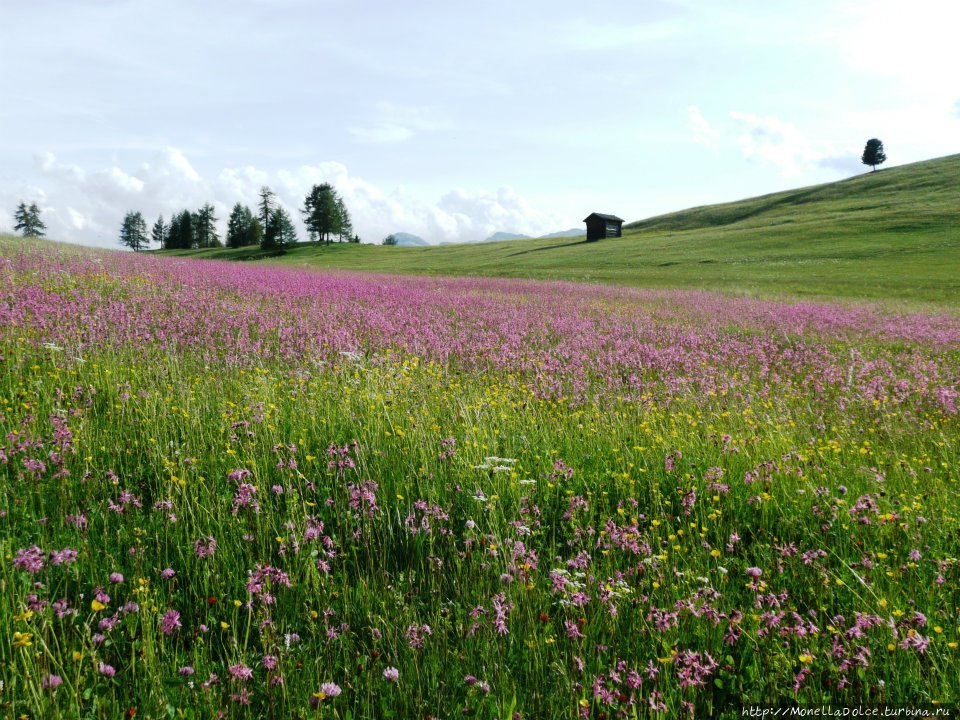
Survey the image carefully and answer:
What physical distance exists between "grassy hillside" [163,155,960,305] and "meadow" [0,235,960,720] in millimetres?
24416

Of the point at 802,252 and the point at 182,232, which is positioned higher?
the point at 182,232

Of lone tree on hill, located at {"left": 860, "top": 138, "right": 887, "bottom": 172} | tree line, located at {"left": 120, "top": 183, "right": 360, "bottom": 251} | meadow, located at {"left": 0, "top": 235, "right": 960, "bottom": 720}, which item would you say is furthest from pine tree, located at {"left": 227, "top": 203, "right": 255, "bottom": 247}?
lone tree on hill, located at {"left": 860, "top": 138, "right": 887, "bottom": 172}

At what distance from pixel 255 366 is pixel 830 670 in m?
6.87

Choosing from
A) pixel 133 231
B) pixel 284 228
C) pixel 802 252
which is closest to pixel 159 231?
pixel 133 231

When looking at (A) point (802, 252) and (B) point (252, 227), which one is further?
(B) point (252, 227)

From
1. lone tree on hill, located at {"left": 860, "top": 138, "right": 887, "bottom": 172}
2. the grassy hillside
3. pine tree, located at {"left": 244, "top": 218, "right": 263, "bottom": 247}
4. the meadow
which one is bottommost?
the meadow

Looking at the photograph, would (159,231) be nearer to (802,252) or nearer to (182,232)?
(182,232)

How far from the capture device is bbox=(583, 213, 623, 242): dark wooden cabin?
8512 cm

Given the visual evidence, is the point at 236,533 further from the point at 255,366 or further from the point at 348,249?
the point at 348,249

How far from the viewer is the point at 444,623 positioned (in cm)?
257

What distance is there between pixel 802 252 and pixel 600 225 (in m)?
42.4

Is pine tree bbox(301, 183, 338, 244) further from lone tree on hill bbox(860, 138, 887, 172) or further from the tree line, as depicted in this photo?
lone tree on hill bbox(860, 138, 887, 172)

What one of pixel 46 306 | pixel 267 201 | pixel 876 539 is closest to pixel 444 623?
pixel 876 539

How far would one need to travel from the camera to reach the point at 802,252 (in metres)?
45.9
